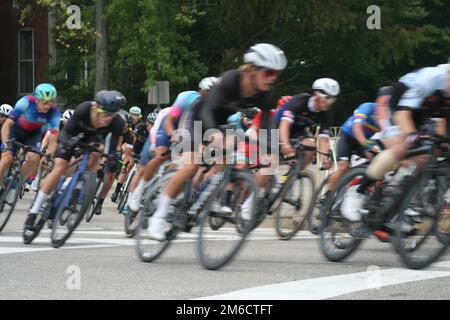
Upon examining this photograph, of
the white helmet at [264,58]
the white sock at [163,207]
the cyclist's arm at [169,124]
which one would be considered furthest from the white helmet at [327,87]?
the white sock at [163,207]

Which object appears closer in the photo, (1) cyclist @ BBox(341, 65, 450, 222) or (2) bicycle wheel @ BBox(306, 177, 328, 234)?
(1) cyclist @ BBox(341, 65, 450, 222)

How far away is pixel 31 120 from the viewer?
15.2 meters

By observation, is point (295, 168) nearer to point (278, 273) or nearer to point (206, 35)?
point (278, 273)

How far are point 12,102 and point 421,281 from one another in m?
46.6

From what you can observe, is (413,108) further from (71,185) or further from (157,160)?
(157,160)

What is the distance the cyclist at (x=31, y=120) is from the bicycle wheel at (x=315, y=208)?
329 cm

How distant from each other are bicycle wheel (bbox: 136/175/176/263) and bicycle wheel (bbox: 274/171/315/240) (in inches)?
103

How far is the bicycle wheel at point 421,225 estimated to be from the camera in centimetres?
898

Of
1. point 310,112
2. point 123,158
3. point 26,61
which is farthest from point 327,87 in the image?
point 26,61

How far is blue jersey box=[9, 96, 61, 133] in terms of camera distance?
14.8 metres

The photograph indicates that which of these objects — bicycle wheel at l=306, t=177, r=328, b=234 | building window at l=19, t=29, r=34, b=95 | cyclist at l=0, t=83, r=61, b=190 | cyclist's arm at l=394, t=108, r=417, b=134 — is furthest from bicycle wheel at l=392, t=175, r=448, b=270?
building window at l=19, t=29, r=34, b=95

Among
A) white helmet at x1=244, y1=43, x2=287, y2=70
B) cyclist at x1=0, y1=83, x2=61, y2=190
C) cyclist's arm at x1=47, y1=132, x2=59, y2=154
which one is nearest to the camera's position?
white helmet at x1=244, y1=43, x2=287, y2=70

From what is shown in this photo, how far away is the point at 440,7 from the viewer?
5050 cm

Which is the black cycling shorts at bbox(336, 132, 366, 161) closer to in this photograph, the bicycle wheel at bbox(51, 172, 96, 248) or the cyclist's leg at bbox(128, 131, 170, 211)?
the cyclist's leg at bbox(128, 131, 170, 211)
